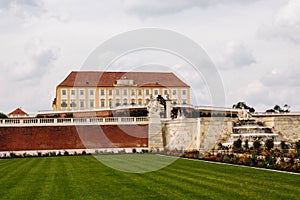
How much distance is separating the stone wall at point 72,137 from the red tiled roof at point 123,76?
44.6 m

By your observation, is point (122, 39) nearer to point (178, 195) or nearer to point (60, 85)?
point (178, 195)

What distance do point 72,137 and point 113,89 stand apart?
157ft

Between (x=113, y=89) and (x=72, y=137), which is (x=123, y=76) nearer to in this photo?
(x=113, y=89)

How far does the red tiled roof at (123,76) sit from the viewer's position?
84.9 m

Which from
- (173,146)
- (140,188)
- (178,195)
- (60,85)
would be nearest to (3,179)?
(140,188)

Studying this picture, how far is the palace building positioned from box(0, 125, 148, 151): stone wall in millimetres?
43180

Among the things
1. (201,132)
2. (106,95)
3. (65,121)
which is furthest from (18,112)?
(201,132)

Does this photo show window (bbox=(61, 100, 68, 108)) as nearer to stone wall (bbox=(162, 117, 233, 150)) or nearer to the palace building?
the palace building

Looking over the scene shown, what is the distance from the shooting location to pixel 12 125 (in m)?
38.6

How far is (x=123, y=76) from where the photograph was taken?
8669 centimetres

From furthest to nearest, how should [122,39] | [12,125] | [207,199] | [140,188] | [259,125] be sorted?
[12,125] → [259,125] → [122,39] → [140,188] → [207,199]

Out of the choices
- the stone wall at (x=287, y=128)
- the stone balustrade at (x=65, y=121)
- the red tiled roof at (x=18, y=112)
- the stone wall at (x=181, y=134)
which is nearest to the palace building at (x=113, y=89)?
the red tiled roof at (x=18, y=112)

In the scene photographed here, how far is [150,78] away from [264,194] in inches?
3059

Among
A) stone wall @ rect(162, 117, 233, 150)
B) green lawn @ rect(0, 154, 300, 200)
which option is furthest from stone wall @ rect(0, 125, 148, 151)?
green lawn @ rect(0, 154, 300, 200)
